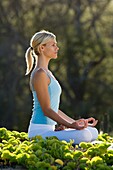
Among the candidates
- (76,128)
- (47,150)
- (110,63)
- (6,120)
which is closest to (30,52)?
(76,128)

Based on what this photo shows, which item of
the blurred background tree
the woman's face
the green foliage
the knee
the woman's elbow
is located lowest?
the green foliage

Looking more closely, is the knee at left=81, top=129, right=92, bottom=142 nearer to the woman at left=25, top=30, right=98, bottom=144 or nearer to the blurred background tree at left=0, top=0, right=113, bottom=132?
the woman at left=25, top=30, right=98, bottom=144

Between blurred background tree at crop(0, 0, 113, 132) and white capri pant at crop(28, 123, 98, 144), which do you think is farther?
blurred background tree at crop(0, 0, 113, 132)

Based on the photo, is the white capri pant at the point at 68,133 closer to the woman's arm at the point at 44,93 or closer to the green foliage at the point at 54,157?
the woman's arm at the point at 44,93

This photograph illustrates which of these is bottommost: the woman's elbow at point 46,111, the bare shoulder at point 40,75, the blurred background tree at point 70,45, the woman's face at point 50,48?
the woman's elbow at point 46,111

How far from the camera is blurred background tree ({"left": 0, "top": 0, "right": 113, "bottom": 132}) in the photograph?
1650 cm

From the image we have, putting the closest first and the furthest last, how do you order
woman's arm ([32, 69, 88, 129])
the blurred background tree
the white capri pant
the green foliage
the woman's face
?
the green foliage → the white capri pant → woman's arm ([32, 69, 88, 129]) → the woman's face → the blurred background tree

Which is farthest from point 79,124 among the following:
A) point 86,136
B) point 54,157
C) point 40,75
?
point 54,157

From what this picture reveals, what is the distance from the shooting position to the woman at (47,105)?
390cm

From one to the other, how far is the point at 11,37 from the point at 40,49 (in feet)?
41.4

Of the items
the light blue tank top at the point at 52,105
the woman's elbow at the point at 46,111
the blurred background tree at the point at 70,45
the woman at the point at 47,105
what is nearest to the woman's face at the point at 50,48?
the woman at the point at 47,105

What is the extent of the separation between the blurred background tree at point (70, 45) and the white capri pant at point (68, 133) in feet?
40.1

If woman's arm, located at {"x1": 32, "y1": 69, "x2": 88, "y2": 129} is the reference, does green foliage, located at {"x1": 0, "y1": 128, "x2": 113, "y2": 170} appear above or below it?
below

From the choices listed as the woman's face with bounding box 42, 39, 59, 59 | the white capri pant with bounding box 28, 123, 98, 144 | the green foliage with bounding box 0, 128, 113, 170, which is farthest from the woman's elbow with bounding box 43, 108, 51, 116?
the green foliage with bounding box 0, 128, 113, 170
